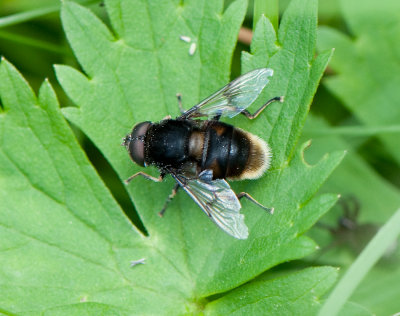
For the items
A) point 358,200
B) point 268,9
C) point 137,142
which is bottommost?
point 358,200

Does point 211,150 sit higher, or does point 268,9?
point 268,9

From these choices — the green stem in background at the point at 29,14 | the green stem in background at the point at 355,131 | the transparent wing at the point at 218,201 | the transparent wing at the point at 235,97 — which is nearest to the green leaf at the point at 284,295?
the transparent wing at the point at 218,201

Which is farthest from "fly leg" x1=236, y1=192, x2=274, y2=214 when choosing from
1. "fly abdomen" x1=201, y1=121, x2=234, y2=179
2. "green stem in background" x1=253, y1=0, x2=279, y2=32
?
"green stem in background" x1=253, y1=0, x2=279, y2=32

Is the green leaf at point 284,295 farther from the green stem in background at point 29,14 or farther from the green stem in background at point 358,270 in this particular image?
the green stem in background at point 29,14

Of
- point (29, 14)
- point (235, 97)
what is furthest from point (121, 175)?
point (29, 14)

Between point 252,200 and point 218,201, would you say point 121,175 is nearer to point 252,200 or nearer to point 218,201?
point 218,201

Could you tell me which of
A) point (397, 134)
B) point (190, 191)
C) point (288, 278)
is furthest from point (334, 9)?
point (288, 278)

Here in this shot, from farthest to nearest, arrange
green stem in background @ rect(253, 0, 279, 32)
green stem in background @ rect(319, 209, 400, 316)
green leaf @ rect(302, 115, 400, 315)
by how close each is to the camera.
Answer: green leaf @ rect(302, 115, 400, 315) < green stem in background @ rect(253, 0, 279, 32) < green stem in background @ rect(319, 209, 400, 316)

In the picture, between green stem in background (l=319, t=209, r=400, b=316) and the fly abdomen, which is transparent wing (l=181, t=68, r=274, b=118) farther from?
green stem in background (l=319, t=209, r=400, b=316)
